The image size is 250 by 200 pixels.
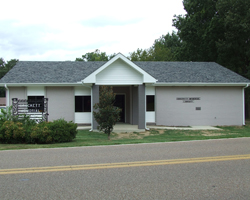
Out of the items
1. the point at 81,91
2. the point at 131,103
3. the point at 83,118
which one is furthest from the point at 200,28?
the point at 83,118

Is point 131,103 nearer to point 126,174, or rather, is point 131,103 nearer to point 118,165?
point 118,165

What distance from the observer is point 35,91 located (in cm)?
1988

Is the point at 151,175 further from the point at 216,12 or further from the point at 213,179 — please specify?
the point at 216,12

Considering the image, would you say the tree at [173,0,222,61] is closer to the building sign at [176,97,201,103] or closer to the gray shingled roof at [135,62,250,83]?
the gray shingled roof at [135,62,250,83]

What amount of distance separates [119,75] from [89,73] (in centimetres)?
471

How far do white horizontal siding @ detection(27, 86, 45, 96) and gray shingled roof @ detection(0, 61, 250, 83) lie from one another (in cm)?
56

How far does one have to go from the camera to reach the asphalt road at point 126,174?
533 cm

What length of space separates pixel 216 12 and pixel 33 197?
90.8ft

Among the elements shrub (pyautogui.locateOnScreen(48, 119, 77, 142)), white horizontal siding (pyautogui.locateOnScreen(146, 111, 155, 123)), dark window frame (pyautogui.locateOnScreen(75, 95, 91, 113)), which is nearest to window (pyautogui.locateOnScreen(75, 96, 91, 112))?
dark window frame (pyautogui.locateOnScreen(75, 95, 91, 113))

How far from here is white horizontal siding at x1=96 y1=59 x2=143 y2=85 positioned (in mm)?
17703

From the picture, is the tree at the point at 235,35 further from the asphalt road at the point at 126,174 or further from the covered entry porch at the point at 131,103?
the asphalt road at the point at 126,174

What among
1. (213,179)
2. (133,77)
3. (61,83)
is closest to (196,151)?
(213,179)

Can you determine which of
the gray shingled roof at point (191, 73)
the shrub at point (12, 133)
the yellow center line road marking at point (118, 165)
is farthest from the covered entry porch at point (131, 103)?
the yellow center line road marking at point (118, 165)

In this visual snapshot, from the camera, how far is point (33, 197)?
16.8ft
